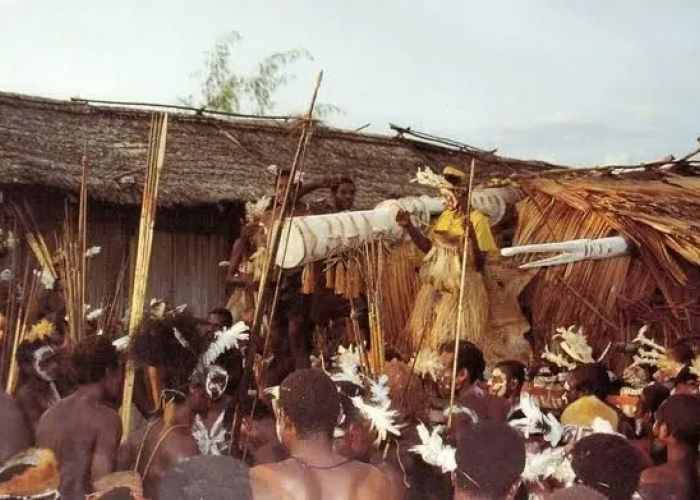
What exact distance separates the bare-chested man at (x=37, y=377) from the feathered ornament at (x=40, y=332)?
0.17 m

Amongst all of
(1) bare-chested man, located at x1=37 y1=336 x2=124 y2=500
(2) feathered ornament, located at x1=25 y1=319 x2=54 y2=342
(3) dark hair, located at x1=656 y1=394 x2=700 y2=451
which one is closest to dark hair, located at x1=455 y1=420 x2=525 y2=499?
(3) dark hair, located at x1=656 y1=394 x2=700 y2=451

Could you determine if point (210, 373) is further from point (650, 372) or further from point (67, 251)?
point (650, 372)

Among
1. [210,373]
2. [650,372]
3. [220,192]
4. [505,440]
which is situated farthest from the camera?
[220,192]

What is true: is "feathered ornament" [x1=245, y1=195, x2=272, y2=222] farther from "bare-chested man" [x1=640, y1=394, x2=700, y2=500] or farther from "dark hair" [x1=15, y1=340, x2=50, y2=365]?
"bare-chested man" [x1=640, y1=394, x2=700, y2=500]

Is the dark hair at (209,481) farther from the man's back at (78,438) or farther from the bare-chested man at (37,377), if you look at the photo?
the bare-chested man at (37,377)

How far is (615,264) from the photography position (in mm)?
6812

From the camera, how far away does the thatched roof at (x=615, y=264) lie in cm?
651

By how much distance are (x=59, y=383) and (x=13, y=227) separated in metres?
2.82

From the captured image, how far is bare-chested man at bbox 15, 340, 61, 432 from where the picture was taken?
490 centimetres

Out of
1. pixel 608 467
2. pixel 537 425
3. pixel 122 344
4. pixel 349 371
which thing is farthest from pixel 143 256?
pixel 608 467

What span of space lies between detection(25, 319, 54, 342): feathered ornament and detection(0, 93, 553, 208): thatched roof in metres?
2.06

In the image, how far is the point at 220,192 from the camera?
8.32 meters

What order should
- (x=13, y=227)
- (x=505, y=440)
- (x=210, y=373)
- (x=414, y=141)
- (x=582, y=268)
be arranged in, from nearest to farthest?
1. (x=505, y=440)
2. (x=210, y=373)
3. (x=582, y=268)
4. (x=13, y=227)
5. (x=414, y=141)

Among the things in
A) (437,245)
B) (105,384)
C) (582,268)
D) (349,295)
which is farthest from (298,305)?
(105,384)
